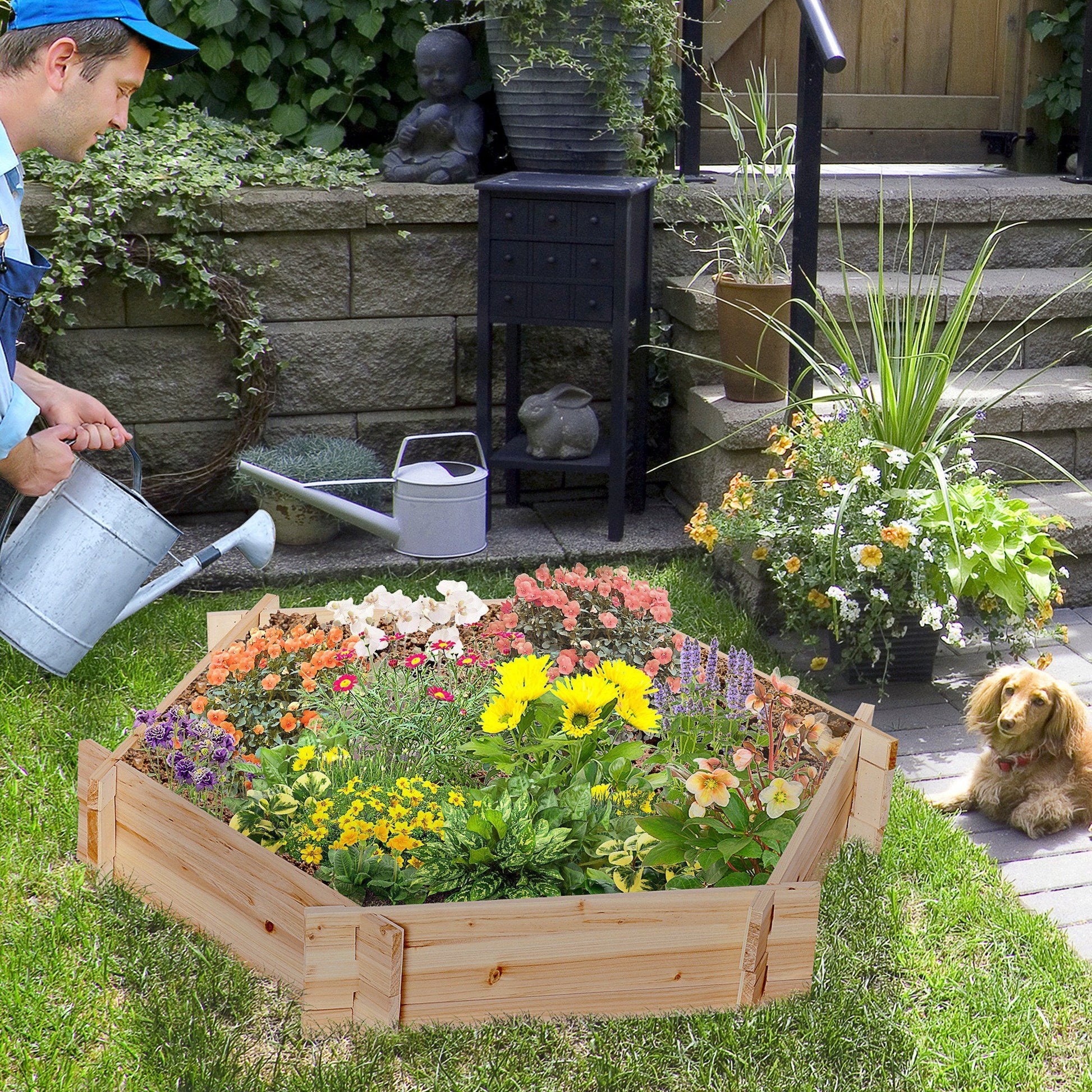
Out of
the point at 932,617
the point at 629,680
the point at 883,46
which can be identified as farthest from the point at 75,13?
the point at 883,46

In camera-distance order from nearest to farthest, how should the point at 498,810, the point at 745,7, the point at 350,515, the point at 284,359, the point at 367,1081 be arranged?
the point at 367,1081 → the point at 498,810 → the point at 350,515 → the point at 284,359 → the point at 745,7

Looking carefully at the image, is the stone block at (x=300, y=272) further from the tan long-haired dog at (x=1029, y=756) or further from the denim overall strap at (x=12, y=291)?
the tan long-haired dog at (x=1029, y=756)

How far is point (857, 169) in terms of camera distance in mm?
4844

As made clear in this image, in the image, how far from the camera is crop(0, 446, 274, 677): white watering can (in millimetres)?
2475

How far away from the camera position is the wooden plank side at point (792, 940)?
177cm

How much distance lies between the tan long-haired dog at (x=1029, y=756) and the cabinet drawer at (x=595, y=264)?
5.20 ft

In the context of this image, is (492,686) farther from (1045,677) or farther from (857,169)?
(857,169)

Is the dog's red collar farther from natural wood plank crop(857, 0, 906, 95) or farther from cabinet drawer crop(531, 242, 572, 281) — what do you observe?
natural wood plank crop(857, 0, 906, 95)

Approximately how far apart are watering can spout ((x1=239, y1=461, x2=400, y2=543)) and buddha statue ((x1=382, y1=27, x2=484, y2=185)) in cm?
105

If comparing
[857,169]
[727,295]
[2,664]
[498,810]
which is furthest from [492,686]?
[857,169]

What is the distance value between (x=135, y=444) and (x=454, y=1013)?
246 cm

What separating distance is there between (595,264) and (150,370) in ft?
4.44

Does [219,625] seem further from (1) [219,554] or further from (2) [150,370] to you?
(2) [150,370]

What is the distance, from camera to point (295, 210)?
11.9ft
